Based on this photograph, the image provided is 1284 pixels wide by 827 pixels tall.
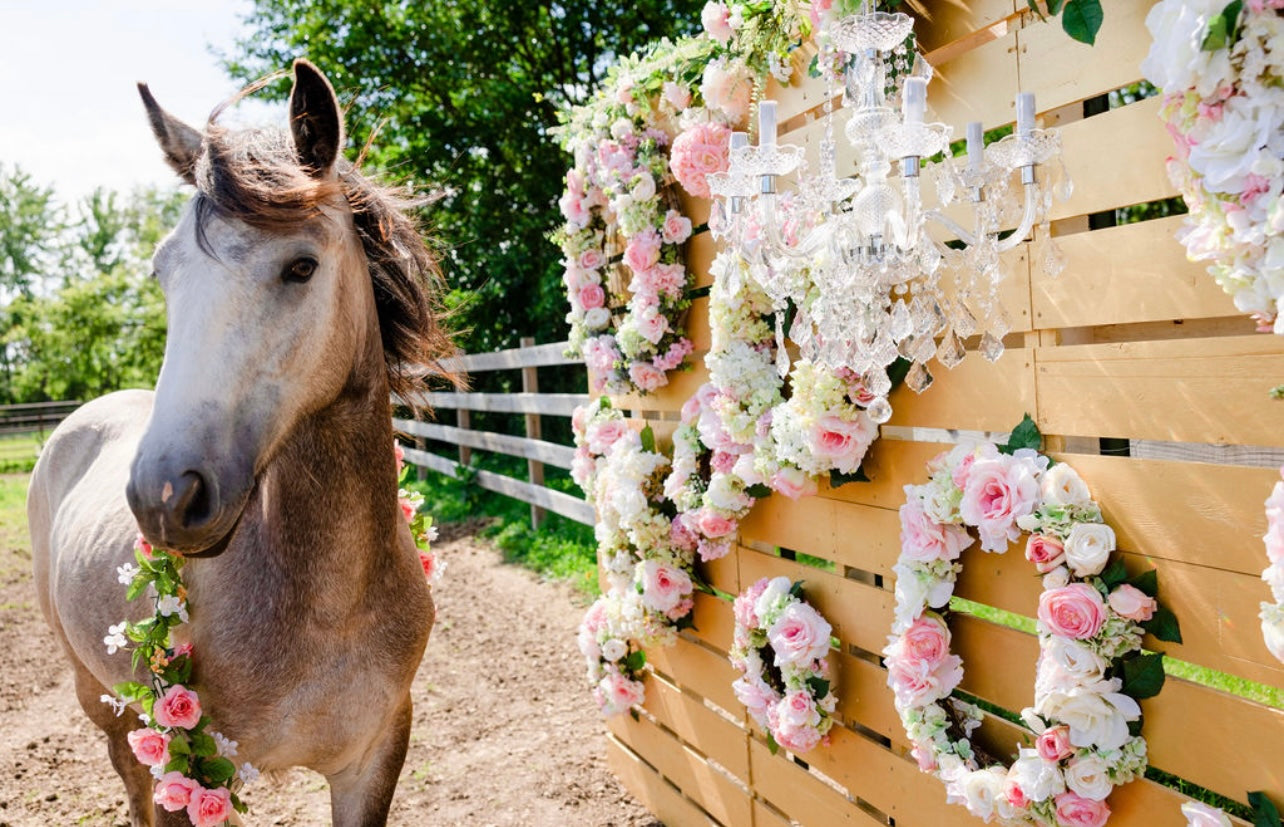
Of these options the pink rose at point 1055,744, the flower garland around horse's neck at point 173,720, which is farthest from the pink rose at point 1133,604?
the flower garland around horse's neck at point 173,720

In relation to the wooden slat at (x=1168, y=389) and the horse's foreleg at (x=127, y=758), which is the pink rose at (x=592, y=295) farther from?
the horse's foreleg at (x=127, y=758)

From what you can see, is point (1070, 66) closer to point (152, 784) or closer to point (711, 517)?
point (711, 517)

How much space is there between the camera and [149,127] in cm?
205

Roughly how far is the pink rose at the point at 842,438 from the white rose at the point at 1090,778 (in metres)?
0.80

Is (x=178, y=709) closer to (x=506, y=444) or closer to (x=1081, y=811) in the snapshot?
(x=1081, y=811)

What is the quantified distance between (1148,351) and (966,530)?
1.79 ft

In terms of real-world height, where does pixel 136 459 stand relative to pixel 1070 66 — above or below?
below

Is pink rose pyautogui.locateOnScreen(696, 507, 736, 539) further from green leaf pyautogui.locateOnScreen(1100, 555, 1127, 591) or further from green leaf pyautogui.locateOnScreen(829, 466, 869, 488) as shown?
green leaf pyautogui.locateOnScreen(1100, 555, 1127, 591)

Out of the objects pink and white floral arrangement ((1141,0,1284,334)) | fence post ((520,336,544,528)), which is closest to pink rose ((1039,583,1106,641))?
pink and white floral arrangement ((1141,0,1284,334))

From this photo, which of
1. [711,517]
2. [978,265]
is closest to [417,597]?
[711,517]

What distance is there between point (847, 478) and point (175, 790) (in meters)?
1.82

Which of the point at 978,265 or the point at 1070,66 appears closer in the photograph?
the point at 978,265

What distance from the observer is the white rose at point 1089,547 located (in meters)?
1.53

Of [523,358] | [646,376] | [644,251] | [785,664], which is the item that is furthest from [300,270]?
[523,358]
